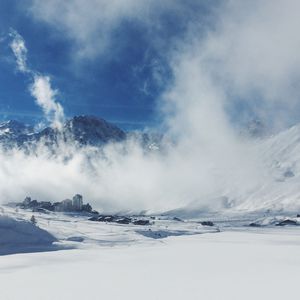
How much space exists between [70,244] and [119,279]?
37702mm

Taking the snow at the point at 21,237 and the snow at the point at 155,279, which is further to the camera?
the snow at the point at 21,237

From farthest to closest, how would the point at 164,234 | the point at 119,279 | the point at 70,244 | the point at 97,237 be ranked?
1. the point at 164,234
2. the point at 97,237
3. the point at 70,244
4. the point at 119,279

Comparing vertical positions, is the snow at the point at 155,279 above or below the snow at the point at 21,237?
below

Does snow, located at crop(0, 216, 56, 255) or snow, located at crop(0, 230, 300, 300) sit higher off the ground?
snow, located at crop(0, 216, 56, 255)

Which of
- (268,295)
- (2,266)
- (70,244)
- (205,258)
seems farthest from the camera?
(70,244)

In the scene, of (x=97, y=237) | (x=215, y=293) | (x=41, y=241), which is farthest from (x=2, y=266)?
(x=97, y=237)

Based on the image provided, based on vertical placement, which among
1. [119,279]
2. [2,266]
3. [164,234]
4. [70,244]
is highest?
[164,234]

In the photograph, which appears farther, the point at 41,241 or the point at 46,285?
the point at 41,241

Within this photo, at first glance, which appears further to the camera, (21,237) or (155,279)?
(21,237)

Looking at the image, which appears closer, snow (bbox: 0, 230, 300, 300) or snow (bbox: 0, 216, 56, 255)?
snow (bbox: 0, 230, 300, 300)

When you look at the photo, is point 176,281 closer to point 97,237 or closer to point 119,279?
point 119,279

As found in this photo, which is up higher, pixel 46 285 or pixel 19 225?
pixel 19 225

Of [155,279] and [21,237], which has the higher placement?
[21,237]

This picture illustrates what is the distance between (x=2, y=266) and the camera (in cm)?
3791
